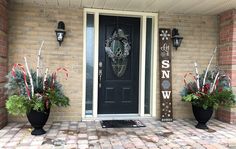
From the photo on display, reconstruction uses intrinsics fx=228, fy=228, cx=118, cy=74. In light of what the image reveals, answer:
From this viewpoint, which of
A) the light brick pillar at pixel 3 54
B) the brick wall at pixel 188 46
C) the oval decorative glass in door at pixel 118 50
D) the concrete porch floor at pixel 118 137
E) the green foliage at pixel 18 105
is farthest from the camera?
the brick wall at pixel 188 46

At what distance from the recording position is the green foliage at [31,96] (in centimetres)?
318

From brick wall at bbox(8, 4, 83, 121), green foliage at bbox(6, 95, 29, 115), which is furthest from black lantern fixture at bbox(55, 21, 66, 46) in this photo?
green foliage at bbox(6, 95, 29, 115)

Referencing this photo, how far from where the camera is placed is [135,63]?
457cm

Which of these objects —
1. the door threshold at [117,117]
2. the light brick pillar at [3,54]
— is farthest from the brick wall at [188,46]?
the light brick pillar at [3,54]

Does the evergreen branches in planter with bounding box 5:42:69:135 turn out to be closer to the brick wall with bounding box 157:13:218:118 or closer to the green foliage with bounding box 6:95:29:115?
the green foliage with bounding box 6:95:29:115

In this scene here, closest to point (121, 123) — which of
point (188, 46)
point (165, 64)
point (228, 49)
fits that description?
point (165, 64)

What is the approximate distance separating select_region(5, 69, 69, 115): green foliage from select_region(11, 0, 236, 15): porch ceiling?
136 centimetres

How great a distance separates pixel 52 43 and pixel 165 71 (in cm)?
218

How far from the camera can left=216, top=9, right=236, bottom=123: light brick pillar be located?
4219 mm

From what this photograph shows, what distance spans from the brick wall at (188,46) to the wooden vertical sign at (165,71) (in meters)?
0.13

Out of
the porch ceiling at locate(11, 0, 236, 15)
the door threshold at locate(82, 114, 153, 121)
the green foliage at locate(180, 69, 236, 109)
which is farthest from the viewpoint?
the door threshold at locate(82, 114, 153, 121)

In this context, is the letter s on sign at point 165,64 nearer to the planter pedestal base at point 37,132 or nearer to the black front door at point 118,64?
the black front door at point 118,64

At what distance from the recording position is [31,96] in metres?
→ 3.29

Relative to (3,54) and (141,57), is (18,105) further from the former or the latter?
(141,57)
